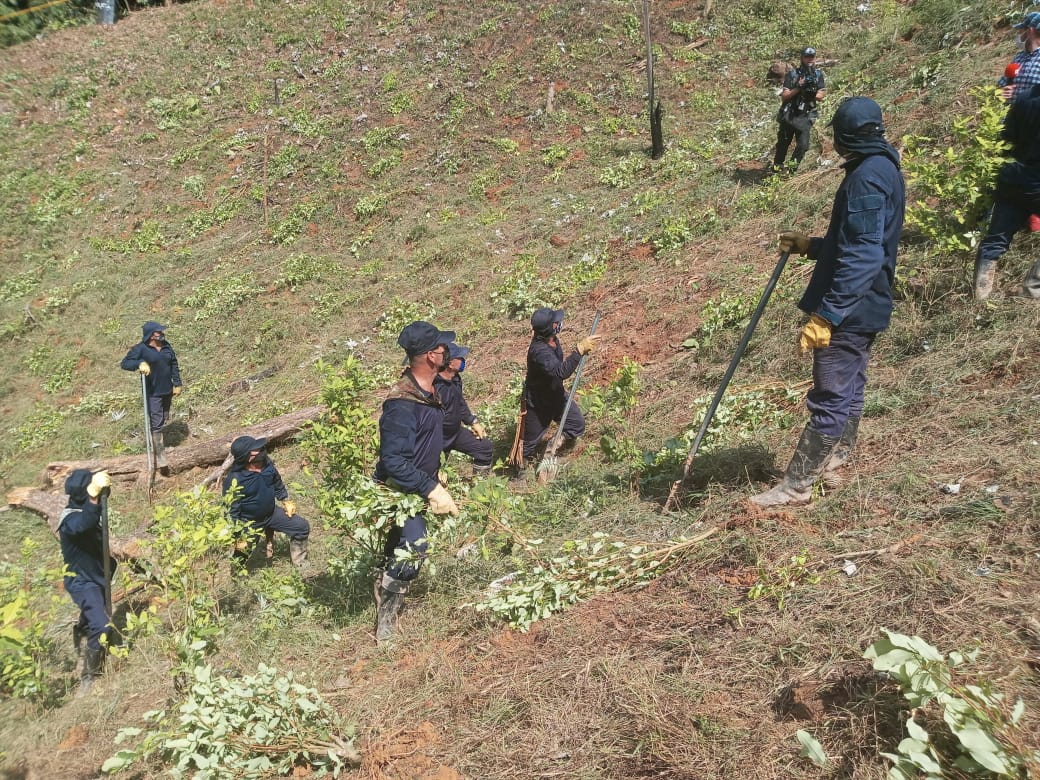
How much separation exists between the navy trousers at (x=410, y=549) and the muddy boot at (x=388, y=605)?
0.06 m

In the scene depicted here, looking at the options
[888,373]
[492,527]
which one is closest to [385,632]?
[492,527]

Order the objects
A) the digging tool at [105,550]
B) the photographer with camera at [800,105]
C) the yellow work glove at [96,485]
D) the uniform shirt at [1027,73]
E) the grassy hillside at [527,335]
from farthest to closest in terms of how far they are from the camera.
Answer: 1. the photographer with camera at [800,105]
2. the digging tool at [105,550]
3. the yellow work glove at [96,485]
4. the uniform shirt at [1027,73]
5. the grassy hillside at [527,335]

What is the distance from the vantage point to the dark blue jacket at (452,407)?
5414 mm

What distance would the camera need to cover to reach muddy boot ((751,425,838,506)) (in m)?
3.58

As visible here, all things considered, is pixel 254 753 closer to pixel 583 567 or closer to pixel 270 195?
pixel 583 567

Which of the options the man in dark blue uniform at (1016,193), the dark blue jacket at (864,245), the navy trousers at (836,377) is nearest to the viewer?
the dark blue jacket at (864,245)

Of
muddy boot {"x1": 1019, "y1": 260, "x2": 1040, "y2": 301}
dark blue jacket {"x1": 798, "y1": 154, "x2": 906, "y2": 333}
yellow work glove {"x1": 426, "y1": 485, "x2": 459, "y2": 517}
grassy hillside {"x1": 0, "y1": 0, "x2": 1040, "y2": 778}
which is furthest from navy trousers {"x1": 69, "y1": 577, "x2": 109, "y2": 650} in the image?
muddy boot {"x1": 1019, "y1": 260, "x2": 1040, "y2": 301}

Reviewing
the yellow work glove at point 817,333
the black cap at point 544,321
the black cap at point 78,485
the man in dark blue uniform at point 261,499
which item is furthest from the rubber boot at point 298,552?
the yellow work glove at point 817,333

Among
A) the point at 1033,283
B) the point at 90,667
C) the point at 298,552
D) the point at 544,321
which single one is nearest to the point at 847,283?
the point at 1033,283

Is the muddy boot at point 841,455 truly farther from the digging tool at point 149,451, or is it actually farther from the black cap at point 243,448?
the digging tool at point 149,451

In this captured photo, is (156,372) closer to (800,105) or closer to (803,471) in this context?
(803,471)

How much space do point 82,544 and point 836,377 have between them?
5400 mm

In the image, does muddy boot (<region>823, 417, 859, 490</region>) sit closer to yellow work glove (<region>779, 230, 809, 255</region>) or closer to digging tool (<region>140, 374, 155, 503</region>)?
yellow work glove (<region>779, 230, 809, 255</region>)

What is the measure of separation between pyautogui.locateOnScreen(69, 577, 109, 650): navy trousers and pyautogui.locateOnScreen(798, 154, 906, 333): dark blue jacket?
544 cm
